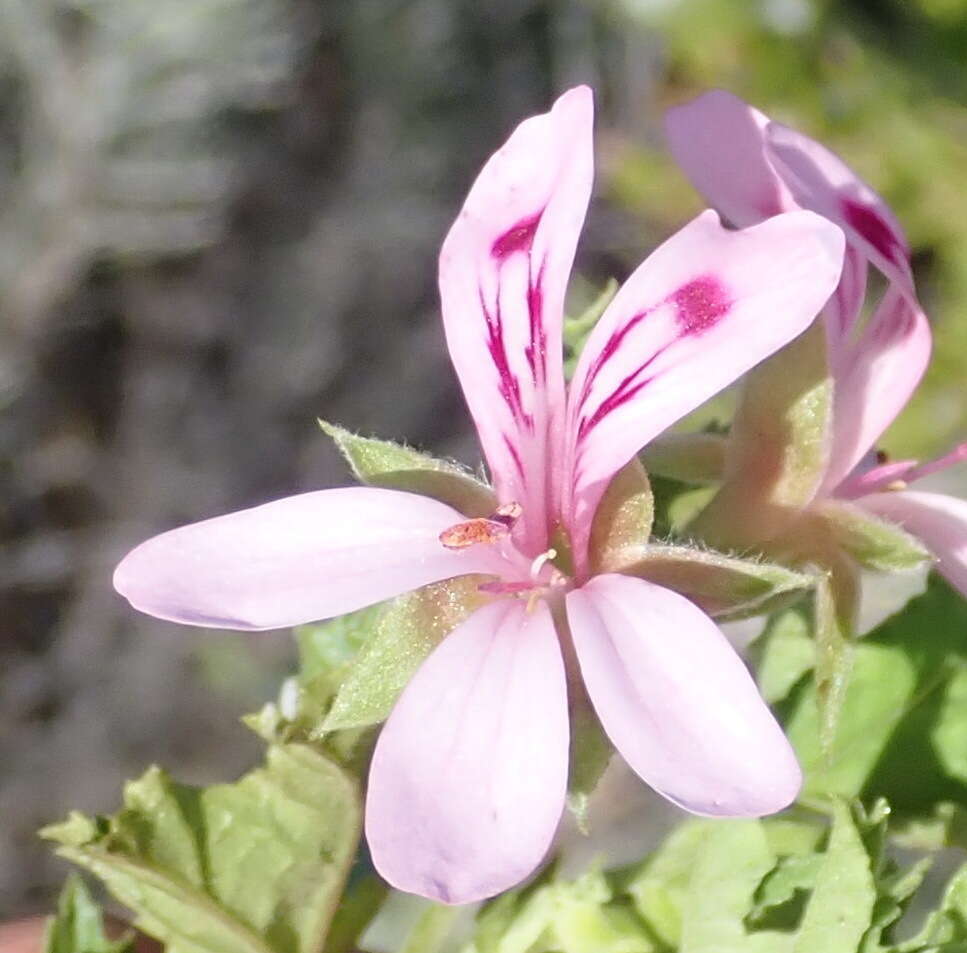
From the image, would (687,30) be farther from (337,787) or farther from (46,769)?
(337,787)

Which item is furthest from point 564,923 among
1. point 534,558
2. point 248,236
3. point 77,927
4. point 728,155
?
point 248,236

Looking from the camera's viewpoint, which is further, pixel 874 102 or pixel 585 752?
pixel 874 102

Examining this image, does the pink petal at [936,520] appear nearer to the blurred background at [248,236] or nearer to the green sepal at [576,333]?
the green sepal at [576,333]

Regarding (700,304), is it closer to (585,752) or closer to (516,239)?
(516,239)

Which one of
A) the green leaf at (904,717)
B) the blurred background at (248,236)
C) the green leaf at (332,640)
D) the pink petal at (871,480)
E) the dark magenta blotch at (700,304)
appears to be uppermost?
the dark magenta blotch at (700,304)

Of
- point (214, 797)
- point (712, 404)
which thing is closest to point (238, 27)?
point (712, 404)

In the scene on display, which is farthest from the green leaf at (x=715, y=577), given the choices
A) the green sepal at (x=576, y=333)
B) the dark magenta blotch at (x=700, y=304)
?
the green sepal at (x=576, y=333)

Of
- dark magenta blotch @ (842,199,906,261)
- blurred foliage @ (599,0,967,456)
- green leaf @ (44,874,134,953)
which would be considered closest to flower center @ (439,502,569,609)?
dark magenta blotch @ (842,199,906,261)
